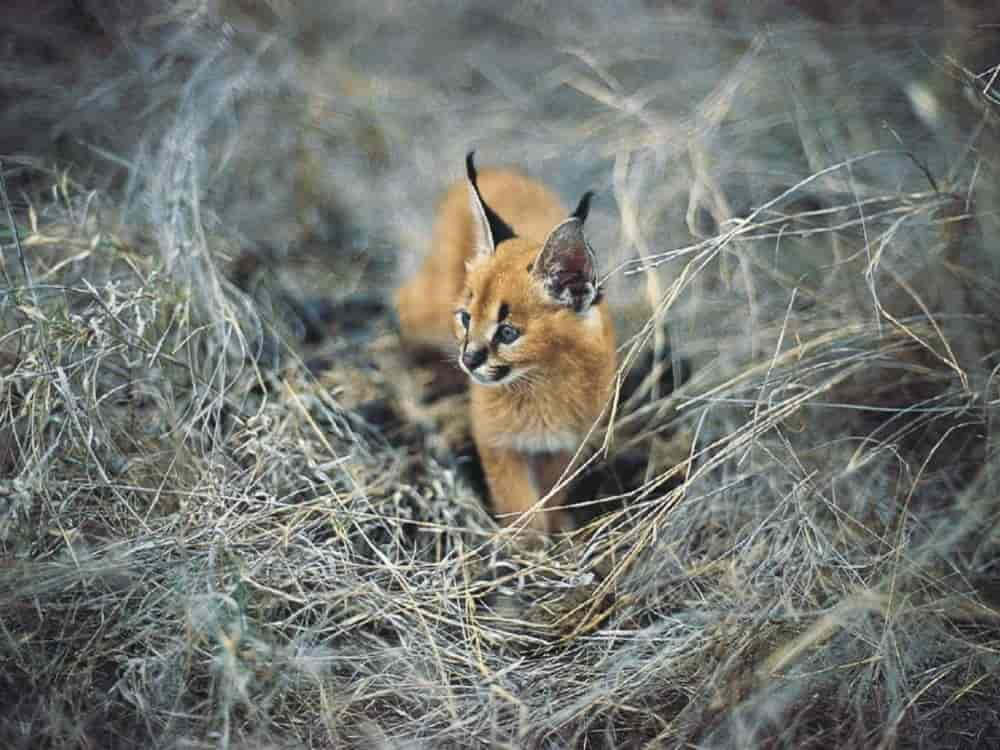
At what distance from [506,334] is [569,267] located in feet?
0.70

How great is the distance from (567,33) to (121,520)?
2732 mm

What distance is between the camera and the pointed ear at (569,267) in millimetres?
1977

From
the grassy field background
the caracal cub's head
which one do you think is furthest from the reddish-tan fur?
the grassy field background

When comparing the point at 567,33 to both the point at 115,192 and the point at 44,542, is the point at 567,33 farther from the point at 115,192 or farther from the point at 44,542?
the point at 44,542

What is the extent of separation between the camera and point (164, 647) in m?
1.86

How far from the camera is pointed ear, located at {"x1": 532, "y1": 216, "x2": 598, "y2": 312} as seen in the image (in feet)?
6.48

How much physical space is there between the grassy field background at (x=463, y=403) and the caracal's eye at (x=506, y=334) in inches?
12.3

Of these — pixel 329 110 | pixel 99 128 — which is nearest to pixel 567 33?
pixel 329 110

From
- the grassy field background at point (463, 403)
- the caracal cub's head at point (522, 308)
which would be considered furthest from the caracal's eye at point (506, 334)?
the grassy field background at point (463, 403)

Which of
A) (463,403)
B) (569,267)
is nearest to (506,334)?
(569,267)

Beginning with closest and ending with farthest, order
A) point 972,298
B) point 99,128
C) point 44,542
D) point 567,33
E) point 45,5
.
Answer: point 44,542
point 972,298
point 99,128
point 45,5
point 567,33

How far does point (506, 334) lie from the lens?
213 cm

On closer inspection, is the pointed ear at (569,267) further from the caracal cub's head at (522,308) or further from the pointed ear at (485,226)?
the pointed ear at (485,226)

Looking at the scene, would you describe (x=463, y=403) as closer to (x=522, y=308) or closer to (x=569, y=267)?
(x=522, y=308)
